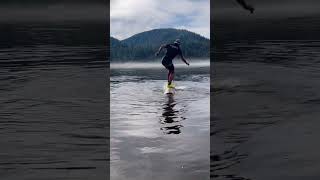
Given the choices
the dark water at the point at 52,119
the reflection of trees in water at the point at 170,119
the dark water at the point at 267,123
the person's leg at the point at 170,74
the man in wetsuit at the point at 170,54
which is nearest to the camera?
the dark water at the point at 267,123

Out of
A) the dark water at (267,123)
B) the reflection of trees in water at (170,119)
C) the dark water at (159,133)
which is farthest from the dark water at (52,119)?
the dark water at (267,123)

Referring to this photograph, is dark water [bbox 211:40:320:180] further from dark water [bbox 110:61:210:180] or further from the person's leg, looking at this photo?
the person's leg

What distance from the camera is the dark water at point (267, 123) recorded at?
17.3 feet

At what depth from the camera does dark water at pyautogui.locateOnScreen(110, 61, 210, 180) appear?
5.36 m

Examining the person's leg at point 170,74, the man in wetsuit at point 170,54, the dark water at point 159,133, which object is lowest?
the dark water at point 159,133

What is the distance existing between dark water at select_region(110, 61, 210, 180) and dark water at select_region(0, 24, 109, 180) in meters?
0.31

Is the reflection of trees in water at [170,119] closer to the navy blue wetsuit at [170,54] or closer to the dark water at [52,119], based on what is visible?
the dark water at [52,119]

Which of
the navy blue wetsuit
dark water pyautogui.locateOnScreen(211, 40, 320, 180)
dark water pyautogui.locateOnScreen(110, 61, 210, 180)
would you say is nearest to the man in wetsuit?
the navy blue wetsuit

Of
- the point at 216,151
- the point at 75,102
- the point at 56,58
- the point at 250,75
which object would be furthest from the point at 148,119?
the point at 56,58

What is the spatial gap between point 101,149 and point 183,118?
2.41 metres

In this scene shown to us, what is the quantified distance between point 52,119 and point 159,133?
6.97ft

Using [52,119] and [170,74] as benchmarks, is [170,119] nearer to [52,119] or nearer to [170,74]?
[52,119]

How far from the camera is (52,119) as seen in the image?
24.8ft

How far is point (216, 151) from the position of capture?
5.74 meters
